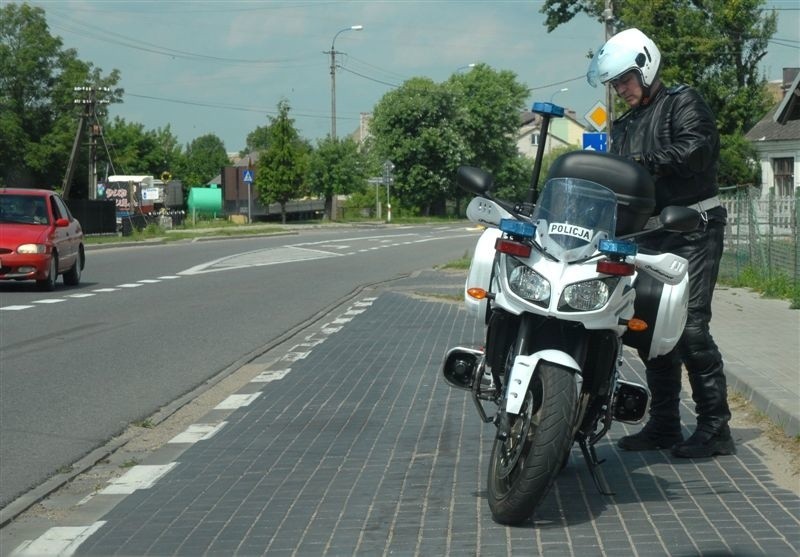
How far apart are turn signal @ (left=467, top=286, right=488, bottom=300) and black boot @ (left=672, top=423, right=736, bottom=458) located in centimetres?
174

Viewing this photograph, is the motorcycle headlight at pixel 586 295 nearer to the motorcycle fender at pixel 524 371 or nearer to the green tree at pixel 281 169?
the motorcycle fender at pixel 524 371

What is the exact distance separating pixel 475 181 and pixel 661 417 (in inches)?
81.3

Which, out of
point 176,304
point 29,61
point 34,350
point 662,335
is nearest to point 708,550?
point 662,335

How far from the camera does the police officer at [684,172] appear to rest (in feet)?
21.4

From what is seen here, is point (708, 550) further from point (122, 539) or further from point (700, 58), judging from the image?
point (700, 58)

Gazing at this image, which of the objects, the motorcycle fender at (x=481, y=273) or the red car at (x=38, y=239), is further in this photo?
the red car at (x=38, y=239)

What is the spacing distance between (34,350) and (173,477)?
6799 mm

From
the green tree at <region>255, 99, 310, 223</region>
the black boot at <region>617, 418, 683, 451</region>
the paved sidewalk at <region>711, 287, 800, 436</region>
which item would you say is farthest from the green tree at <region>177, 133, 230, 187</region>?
the black boot at <region>617, 418, 683, 451</region>

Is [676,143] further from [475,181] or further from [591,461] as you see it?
[591,461]

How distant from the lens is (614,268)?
17.7ft

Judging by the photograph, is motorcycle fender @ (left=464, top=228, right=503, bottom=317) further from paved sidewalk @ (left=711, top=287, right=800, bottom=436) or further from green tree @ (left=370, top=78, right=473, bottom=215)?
green tree @ (left=370, top=78, right=473, bottom=215)

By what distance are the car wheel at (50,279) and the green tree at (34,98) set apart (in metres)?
73.7

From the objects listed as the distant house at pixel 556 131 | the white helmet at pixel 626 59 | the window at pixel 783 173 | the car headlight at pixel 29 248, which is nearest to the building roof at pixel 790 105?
the car headlight at pixel 29 248

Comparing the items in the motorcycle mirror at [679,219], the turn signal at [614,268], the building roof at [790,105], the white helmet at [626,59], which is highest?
the building roof at [790,105]
